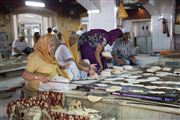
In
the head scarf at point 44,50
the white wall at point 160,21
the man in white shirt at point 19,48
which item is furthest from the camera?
the man in white shirt at point 19,48

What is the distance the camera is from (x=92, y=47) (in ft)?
12.5

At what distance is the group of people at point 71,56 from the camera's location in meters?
2.64

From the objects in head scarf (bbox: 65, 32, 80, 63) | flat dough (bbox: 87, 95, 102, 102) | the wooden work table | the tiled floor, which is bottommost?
the tiled floor

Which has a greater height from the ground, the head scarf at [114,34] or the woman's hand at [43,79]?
the head scarf at [114,34]

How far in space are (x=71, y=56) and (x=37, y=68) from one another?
2.61ft

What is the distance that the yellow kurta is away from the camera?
262cm

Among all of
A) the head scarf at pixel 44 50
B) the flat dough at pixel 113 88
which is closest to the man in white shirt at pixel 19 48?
the head scarf at pixel 44 50

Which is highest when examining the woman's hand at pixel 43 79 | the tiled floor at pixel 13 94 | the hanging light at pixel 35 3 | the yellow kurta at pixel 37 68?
the hanging light at pixel 35 3

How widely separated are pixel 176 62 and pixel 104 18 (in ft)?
6.92

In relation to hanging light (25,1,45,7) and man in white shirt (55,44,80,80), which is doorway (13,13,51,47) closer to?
hanging light (25,1,45,7)

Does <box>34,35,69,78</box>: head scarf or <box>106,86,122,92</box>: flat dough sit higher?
<box>34,35,69,78</box>: head scarf

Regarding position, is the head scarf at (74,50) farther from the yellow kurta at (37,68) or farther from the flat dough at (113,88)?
the flat dough at (113,88)

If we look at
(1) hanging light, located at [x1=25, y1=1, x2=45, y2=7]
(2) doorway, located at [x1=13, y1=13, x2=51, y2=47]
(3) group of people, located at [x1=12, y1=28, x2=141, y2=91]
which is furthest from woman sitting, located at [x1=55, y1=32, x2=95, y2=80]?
(2) doorway, located at [x1=13, y1=13, x2=51, y2=47]

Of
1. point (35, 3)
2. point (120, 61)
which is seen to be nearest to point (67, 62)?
point (120, 61)
